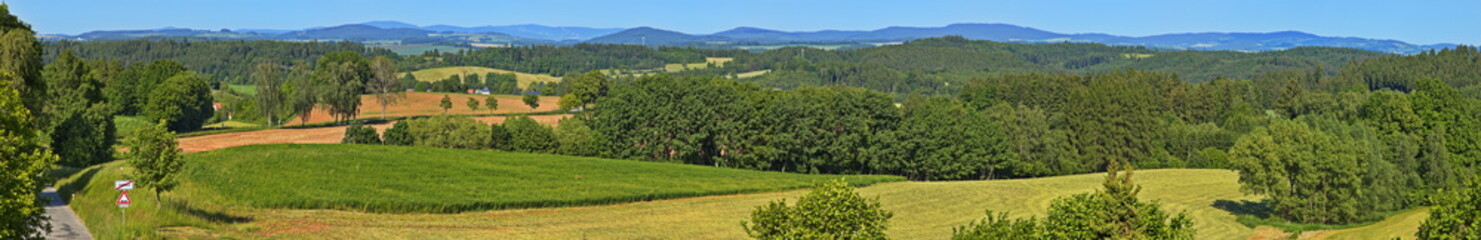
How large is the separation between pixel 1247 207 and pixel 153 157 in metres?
62.9

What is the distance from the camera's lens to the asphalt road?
3947 centimetres

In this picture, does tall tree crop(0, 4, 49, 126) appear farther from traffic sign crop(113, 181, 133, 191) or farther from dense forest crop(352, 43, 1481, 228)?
dense forest crop(352, 43, 1481, 228)

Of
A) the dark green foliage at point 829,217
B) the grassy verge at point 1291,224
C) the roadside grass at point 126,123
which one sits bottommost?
the roadside grass at point 126,123

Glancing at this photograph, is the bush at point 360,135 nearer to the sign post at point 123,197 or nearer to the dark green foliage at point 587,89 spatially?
the dark green foliage at point 587,89

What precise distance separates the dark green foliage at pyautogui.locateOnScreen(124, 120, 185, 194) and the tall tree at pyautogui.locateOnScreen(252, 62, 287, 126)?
80.8m

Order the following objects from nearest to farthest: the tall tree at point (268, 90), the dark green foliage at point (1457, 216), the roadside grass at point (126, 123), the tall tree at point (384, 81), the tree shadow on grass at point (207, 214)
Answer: the dark green foliage at point (1457, 216)
the tree shadow on grass at point (207, 214)
the roadside grass at point (126, 123)
the tall tree at point (268, 90)
the tall tree at point (384, 81)

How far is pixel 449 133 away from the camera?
10088cm

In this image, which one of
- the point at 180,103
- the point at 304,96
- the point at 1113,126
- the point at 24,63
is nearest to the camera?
the point at 24,63

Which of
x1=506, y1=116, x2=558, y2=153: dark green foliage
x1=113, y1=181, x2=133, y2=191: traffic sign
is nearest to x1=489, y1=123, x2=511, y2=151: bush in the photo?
x1=506, y1=116, x2=558, y2=153: dark green foliage

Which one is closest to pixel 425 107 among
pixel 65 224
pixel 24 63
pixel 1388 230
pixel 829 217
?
Result: pixel 24 63

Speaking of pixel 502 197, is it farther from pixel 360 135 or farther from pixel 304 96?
pixel 304 96

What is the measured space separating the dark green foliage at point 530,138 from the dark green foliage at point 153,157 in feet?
180

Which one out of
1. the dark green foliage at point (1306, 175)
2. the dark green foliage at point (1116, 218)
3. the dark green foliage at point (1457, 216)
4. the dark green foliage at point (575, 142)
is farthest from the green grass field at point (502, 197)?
the dark green foliage at point (575, 142)

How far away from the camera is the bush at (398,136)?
3974 inches
